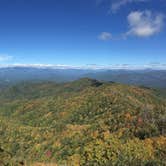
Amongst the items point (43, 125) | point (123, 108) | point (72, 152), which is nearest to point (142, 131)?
point (72, 152)

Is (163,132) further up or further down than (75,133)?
further up

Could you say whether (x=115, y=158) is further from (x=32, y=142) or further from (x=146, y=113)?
(x=32, y=142)

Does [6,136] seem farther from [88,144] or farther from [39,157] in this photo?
[88,144]

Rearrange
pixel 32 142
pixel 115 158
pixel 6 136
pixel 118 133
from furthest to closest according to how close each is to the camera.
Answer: pixel 6 136
pixel 32 142
pixel 118 133
pixel 115 158

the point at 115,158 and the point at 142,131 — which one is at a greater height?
the point at 142,131

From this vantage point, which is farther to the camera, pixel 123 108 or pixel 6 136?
pixel 6 136

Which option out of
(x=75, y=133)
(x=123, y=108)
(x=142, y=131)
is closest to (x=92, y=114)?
(x=123, y=108)

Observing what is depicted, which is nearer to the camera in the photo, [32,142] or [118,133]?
[118,133]

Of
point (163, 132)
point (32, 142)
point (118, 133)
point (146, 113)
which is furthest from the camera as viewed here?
point (32, 142)

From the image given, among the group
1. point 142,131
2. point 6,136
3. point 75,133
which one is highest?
point 142,131
